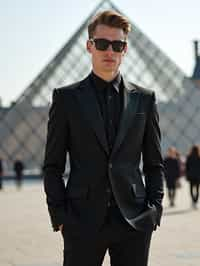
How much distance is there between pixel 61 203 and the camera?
10.3ft

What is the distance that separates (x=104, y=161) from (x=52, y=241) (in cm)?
551

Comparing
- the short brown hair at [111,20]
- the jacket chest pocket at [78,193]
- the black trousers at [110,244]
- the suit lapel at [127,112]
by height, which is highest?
the short brown hair at [111,20]

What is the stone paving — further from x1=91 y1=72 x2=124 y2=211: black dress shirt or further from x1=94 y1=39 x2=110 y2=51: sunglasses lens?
x1=94 y1=39 x2=110 y2=51: sunglasses lens

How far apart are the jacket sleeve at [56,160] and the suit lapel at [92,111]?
3.6 inches

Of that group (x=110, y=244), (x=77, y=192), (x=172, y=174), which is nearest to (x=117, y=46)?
(x=77, y=192)

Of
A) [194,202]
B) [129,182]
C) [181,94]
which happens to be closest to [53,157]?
[129,182]

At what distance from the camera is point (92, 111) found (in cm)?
315

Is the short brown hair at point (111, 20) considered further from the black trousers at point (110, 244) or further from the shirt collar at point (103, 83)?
the black trousers at point (110, 244)

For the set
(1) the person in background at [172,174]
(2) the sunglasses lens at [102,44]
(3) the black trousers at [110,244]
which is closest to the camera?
(3) the black trousers at [110,244]

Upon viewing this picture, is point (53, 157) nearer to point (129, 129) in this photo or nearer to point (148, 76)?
point (129, 129)

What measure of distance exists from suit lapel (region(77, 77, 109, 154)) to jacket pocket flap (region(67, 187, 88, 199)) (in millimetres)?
184

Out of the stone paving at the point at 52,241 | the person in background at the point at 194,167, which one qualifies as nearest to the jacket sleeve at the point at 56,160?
the stone paving at the point at 52,241

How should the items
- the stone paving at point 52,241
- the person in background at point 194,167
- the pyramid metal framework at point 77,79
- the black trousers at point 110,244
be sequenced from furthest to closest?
A: the pyramid metal framework at point 77,79 < the person in background at point 194,167 < the stone paving at point 52,241 < the black trousers at point 110,244

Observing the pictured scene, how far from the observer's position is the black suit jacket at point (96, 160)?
3.11 metres
